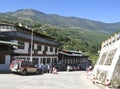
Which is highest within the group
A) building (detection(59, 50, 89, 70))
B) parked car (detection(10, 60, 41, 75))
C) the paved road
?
building (detection(59, 50, 89, 70))

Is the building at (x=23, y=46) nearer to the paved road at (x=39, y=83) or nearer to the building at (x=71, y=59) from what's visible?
the building at (x=71, y=59)

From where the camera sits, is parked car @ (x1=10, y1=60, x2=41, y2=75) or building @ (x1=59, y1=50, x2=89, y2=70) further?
building @ (x1=59, y1=50, x2=89, y2=70)

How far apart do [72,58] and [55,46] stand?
14526mm

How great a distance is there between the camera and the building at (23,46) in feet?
159

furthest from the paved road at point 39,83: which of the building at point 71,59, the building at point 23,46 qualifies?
the building at point 71,59

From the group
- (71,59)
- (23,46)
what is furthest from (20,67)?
(71,59)

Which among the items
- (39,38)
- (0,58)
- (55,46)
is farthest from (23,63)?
(55,46)

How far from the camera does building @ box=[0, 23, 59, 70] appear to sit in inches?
1913

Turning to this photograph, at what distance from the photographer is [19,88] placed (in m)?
25.5

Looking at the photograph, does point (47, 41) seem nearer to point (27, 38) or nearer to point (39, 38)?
point (39, 38)

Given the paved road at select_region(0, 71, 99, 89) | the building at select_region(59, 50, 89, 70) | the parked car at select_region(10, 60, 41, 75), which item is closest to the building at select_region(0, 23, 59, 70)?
the parked car at select_region(10, 60, 41, 75)

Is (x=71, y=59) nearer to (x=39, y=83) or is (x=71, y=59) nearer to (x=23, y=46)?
(x=23, y=46)

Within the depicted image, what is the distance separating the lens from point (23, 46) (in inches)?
2210

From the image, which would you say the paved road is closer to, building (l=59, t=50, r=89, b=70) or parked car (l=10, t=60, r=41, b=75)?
parked car (l=10, t=60, r=41, b=75)
